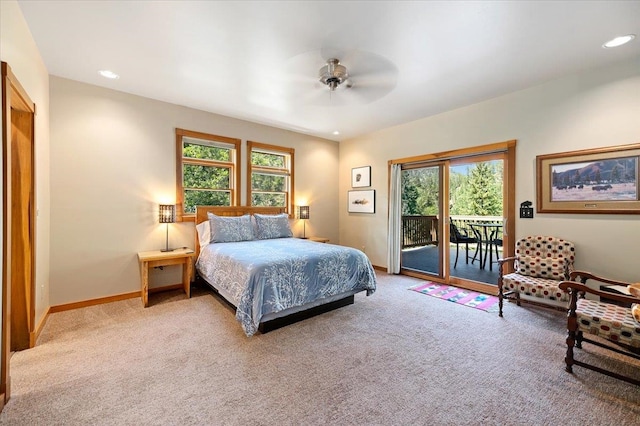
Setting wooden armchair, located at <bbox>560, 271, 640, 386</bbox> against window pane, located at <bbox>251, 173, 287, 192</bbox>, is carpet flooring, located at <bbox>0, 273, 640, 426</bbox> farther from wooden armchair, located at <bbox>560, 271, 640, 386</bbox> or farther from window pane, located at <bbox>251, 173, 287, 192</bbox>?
window pane, located at <bbox>251, 173, 287, 192</bbox>

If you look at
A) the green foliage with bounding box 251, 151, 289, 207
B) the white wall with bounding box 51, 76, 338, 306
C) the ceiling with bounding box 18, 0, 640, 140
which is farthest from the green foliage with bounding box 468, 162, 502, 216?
the white wall with bounding box 51, 76, 338, 306

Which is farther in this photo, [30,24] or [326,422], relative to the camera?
[30,24]

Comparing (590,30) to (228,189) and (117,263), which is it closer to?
(228,189)

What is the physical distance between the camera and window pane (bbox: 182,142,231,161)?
4484mm

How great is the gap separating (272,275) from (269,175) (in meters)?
3.07

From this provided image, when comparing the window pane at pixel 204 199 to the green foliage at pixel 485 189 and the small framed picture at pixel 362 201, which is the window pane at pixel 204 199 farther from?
the green foliage at pixel 485 189

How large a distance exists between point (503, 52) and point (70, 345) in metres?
5.10

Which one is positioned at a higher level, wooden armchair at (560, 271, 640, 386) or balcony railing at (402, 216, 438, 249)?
balcony railing at (402, 216, 438, 249)

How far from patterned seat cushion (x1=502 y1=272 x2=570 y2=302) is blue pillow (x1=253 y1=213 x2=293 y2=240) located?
3.36 metres

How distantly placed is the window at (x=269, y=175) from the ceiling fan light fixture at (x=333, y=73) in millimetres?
2453

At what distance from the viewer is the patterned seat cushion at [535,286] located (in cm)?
285

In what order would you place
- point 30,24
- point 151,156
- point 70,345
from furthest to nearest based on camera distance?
point 151,156, point 70,345, point 30,24

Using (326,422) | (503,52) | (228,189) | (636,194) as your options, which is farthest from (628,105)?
(228,189)

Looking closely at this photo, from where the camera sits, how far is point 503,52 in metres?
2.73
